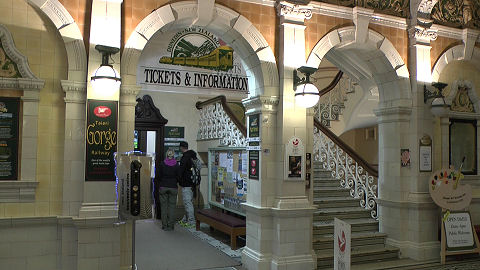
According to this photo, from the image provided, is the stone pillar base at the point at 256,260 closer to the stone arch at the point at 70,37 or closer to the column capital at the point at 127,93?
the column capital at the point at 127,93

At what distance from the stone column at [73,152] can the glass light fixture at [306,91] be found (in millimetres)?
2656

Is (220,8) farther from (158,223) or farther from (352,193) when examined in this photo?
(158,223)

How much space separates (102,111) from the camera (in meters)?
4.59

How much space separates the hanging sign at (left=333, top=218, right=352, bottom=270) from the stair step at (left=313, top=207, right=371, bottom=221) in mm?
3235

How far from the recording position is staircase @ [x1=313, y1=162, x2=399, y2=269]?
608 centimetres

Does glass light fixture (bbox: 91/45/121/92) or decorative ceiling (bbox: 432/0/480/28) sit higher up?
decorative ceiling (bbox: 432/0/480/28)

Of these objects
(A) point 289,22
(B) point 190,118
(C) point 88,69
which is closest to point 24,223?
(C) point 88,69

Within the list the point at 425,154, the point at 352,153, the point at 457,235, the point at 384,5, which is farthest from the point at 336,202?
the point at 384,5

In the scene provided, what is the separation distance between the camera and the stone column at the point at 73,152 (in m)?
4.56

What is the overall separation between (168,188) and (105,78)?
3.80 m

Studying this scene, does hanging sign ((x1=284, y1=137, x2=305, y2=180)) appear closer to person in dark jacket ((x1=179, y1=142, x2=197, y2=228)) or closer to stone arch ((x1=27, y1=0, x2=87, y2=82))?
stone arch ((x1=27, y1=0, x2=87, y2=82))

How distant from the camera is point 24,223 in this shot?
4438 mm

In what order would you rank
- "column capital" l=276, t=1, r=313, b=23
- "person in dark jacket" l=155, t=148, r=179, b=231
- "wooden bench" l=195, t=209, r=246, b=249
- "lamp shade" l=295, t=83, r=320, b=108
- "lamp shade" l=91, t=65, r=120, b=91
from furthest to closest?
"person in dark jacket" l=155, t=148, r=179, b=231
"wooden bench" l=195, t=209, r=246, b=249
"column capital" l=276, t=1, r=313, b=23
"lamp shade" l=295, t=83, r=320, b=108
"lamp shade" l=91, t=65, r=120, b=91

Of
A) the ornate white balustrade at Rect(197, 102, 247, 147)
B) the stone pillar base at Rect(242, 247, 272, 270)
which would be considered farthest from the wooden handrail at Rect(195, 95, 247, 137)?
the stone pillar base at Rect(242, 247, 272, 270)
